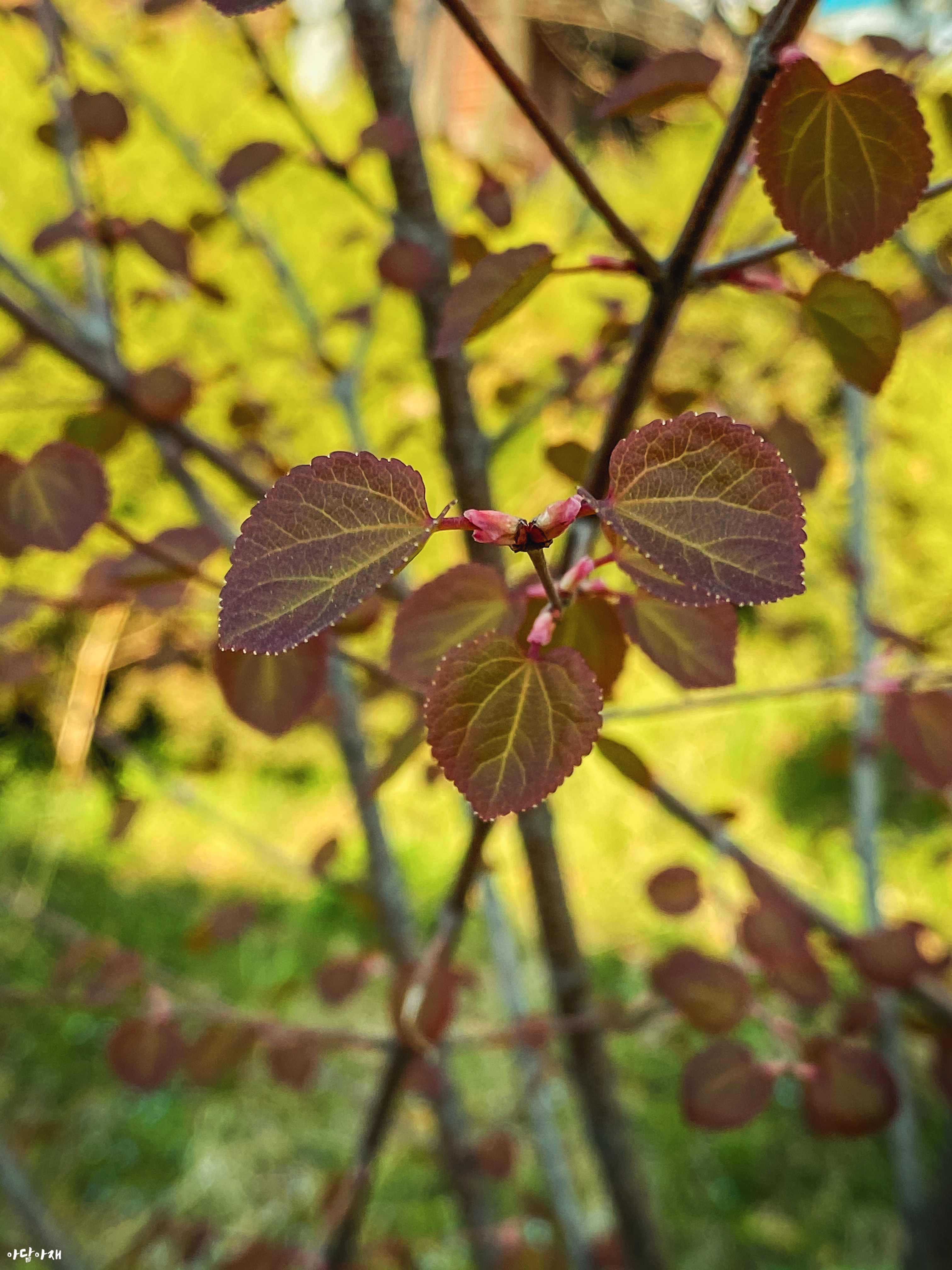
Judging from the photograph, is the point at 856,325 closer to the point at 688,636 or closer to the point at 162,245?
the point at 688,636

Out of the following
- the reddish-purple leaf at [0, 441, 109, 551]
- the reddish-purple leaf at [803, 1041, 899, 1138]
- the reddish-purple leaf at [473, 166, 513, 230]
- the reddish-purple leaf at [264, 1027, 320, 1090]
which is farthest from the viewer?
the reddish-purple leaf at [264, 1027, 320, 1090]

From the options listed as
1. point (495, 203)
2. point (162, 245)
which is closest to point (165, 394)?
point (162, 245)

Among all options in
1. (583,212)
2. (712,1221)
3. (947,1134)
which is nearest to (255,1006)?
(712,1221)

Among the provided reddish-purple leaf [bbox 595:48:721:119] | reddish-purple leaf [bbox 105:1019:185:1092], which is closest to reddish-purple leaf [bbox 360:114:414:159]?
reddish-purple leaf [bbox 595:48:721:119]

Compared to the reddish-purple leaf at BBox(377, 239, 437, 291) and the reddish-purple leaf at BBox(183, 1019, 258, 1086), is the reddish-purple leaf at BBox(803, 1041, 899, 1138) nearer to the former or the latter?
the reddish-purple leaf at BBox(183, 1019, 258, 1086)

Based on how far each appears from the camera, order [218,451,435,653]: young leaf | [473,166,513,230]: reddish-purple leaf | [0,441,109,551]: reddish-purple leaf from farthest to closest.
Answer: [473,166,513,230]: reddish-purple leaf, [0,441,109,551]: reddish-purple leaf, [218,451,435,653]: young leaf

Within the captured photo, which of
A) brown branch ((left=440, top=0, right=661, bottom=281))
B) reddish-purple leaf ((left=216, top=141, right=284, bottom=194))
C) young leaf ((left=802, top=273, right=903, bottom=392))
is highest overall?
reddish-purple leaf ((left=216, top=141, right=284, bottom=194))

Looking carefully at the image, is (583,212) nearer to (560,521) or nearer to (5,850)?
(560,521)
